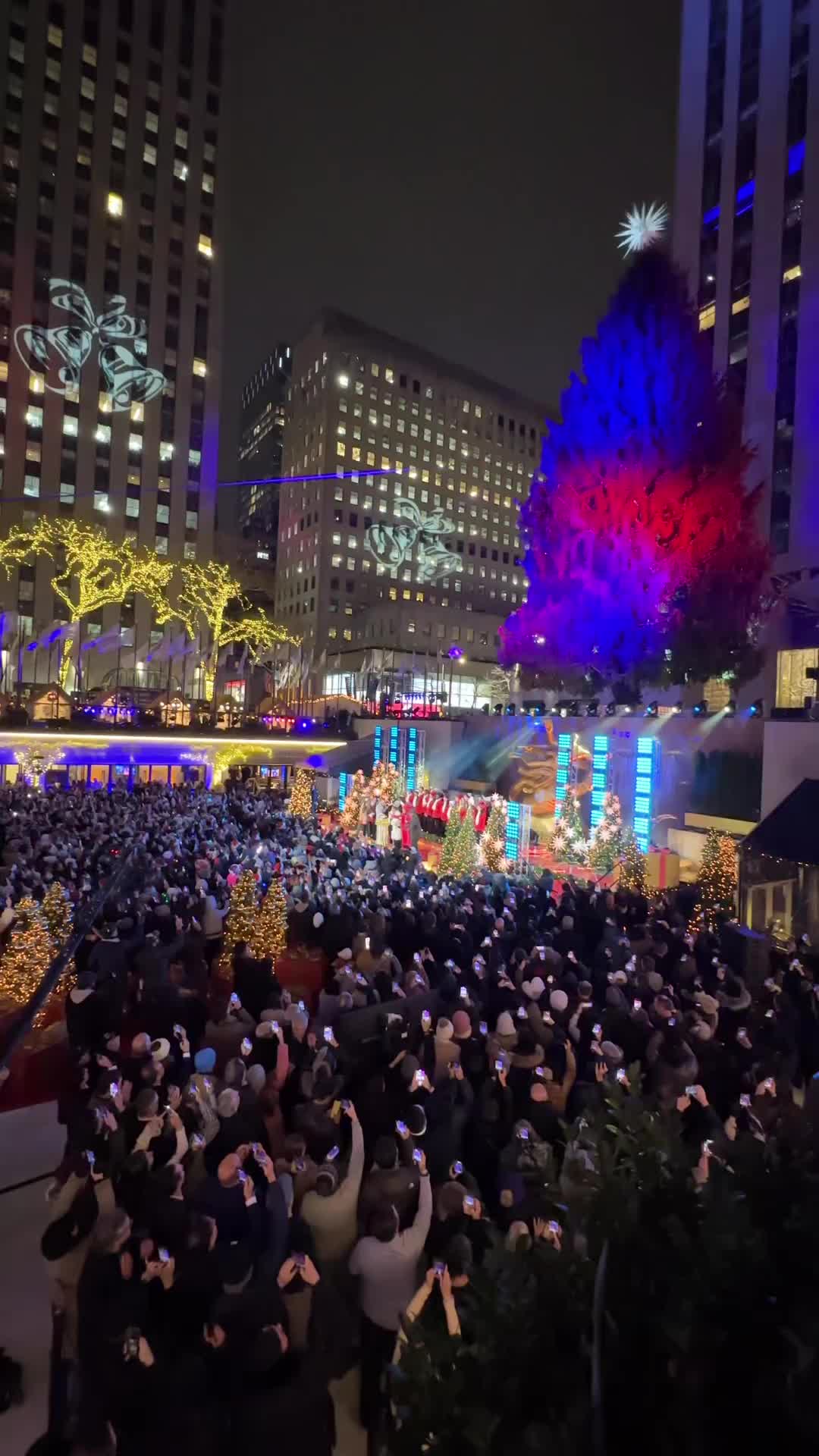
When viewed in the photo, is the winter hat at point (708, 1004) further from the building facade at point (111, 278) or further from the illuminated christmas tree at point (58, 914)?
the building facade at point (111, 278)

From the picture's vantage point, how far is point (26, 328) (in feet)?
162

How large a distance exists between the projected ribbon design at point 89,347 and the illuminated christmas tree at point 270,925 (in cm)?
5503

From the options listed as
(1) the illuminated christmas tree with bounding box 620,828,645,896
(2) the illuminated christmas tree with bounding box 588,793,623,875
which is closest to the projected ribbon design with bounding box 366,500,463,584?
(2) the illuminated christmas tree with bounding box 588,793,623,875

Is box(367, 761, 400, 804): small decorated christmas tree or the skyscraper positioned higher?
the skyscraper

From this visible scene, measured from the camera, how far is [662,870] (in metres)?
16.4

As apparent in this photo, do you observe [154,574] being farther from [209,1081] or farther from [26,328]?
[209,1081]

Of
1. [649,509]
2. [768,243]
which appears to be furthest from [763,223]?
[649,509]

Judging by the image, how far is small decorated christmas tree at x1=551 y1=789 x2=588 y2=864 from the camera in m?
18.4

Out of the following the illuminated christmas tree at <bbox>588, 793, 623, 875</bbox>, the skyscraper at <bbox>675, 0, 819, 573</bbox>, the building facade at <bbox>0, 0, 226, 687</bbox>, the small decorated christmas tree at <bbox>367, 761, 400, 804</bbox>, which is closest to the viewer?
the illuminated christmas tree at <bbox>588, 793, 623, 875</bbox>

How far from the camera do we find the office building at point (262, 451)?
372 feet

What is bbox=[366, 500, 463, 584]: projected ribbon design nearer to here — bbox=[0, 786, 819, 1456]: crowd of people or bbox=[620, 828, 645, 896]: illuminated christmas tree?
bbox=[620, 828, 645, 896]: illuminated christmas tree

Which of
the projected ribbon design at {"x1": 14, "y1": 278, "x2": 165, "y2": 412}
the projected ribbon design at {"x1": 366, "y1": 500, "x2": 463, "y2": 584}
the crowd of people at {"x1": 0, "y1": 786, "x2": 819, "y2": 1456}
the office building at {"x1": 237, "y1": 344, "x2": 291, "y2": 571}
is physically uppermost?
the office building at {"x1": 237, "y1": 344, "x2": 291, "y2": 571}

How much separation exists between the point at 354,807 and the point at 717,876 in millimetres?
11641

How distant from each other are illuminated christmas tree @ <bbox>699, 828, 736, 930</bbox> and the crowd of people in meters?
3.07
